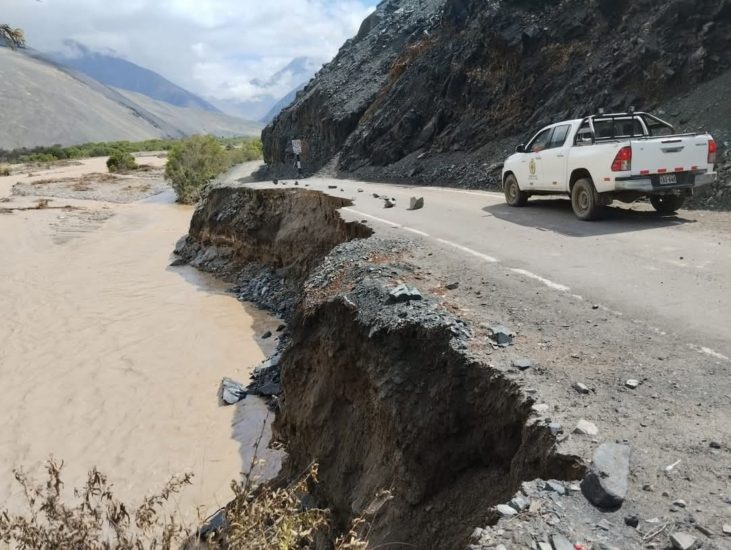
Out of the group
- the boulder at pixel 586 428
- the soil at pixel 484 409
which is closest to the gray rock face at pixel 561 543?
the soil at pixel 484 409

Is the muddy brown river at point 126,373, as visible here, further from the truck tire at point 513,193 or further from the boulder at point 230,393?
the truck tire at point 513,193

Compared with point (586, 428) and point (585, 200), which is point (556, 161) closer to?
point (585, 200)

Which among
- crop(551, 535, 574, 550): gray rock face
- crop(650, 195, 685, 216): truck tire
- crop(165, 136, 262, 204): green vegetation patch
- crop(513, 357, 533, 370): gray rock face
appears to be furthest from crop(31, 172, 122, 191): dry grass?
crop(551, 535, 574, 550): gray rock face

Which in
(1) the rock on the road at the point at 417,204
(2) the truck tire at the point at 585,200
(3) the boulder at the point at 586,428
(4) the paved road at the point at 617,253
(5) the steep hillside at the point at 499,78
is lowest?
(3) the boulder at the point at 586,428

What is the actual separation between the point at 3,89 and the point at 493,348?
237344 millimetres

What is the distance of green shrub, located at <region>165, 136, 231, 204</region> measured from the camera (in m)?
41.4

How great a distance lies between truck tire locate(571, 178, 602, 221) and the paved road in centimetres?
19

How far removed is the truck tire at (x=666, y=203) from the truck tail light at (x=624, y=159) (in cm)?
167

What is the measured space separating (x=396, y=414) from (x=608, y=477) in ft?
8.14

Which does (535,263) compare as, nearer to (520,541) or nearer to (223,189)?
(520,541)

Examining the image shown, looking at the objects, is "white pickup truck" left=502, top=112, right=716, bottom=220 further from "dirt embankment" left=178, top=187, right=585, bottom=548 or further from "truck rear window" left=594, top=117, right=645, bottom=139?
"dirt embankment" left=178, top=187, right=585, bottom=548

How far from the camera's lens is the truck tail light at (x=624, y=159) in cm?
934

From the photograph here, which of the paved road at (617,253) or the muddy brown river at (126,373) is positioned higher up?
the paved road at (617,253)

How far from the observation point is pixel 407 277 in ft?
24.8
